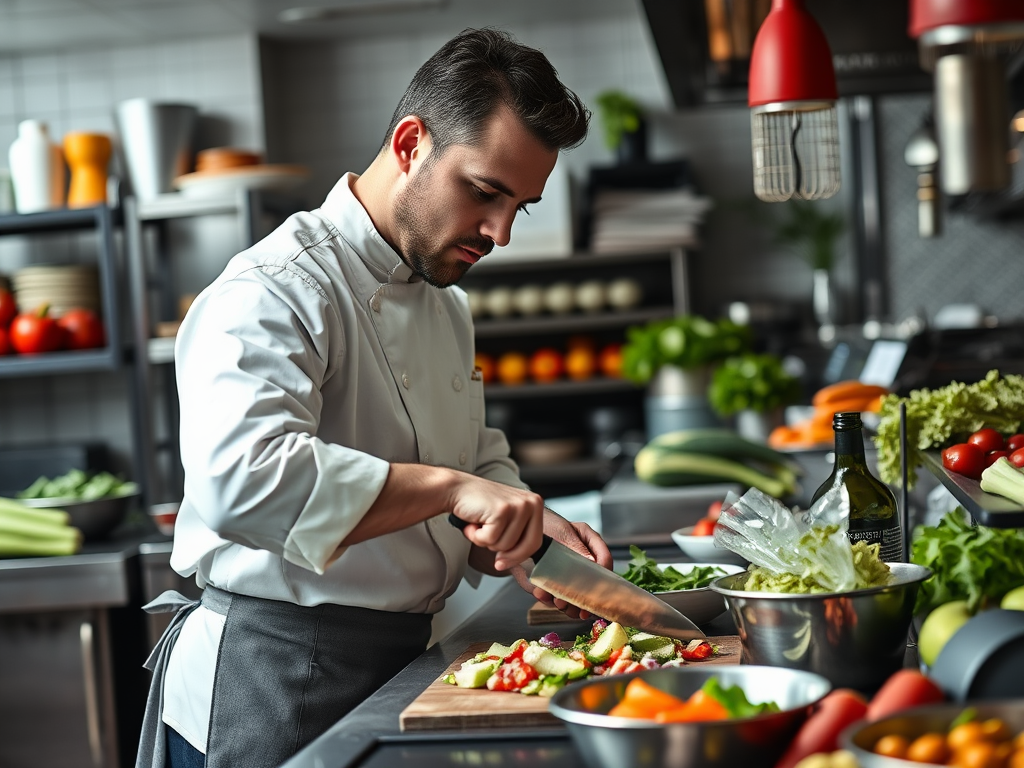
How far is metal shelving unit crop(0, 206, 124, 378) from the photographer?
187 inches

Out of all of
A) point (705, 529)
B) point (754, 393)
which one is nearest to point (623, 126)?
point (754, 393)

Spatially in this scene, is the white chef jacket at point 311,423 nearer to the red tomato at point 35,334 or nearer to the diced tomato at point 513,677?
the diced tomato at point 513,677

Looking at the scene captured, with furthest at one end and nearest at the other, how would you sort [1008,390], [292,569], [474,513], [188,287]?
1. [188,287]
2. [1008,390]
3. [292,569]
4. [474,513]

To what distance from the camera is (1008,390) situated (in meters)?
1.74

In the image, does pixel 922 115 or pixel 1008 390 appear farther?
pixel 922 115

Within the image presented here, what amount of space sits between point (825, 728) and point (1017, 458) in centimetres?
61

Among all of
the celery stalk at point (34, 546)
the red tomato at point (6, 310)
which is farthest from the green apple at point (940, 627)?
the red tomato at point (6, 310)

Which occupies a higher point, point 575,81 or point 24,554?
point 575,81

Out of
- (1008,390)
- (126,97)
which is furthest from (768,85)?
(126,97)

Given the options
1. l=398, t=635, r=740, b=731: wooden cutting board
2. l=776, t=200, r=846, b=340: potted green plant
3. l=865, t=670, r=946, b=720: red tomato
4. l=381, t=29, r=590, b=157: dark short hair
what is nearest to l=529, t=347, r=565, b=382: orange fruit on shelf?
l=776, t=200, r=846, b=340: potted green plant

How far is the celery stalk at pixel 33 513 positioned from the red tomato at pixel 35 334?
1443 mm

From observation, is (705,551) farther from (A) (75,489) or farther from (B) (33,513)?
(A) (75,489)

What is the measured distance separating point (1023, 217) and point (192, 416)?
15.9ft

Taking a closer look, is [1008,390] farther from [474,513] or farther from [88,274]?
[88,274]
